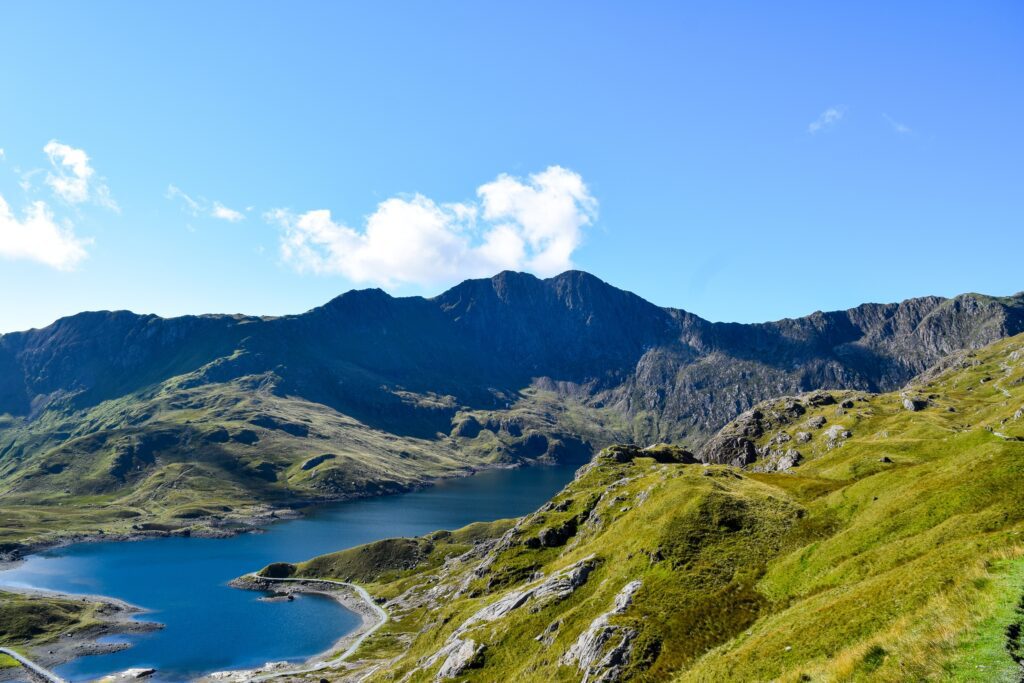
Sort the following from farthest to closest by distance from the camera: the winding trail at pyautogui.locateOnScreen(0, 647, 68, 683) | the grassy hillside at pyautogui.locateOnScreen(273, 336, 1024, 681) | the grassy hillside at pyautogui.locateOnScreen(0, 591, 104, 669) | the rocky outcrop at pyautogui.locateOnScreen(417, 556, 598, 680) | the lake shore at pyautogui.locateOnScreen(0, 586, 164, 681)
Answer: the grassy hillside at pyautogui.locateOnScreen(0, 591, 104, 669) < the lake shore at pyautogui.locateOnScreen(0, 586, 164, 681) < the winding trail at pyautogui.locateOnScreen(0, 647, 68, 683) < the rocky outcrop at pyautogui.locateOnScreen(417, 556, 598, 680) < the grassy hillside at pyautogui.locateOnScreen(273, 336, 1024, 681)

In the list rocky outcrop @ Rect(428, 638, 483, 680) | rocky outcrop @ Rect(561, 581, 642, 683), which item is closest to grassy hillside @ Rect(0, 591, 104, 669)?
rocky outcrop @ Rect(428, 638, 483, 680)

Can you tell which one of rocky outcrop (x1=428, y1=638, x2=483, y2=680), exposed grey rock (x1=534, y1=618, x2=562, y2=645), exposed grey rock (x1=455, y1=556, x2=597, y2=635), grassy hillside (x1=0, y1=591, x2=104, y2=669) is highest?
grassy hillside (x1=0, y1=591, x2=104, y2=669)

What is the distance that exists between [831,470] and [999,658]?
13154 cm

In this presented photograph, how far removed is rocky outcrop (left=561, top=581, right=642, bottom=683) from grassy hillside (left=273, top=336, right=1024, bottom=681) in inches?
7.5

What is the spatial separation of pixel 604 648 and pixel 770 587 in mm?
17664

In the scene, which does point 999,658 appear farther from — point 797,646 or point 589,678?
point 589,678

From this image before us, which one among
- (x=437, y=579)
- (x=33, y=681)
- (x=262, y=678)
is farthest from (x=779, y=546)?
(x=33, y=681)

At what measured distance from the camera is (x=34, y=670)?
149m

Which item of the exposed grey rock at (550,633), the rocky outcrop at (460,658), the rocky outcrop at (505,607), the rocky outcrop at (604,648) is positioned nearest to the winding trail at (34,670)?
the rocky outcrop at (505,607)

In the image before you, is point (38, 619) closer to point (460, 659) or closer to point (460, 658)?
point (460, 658)

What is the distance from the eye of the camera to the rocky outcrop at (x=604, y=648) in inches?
2238

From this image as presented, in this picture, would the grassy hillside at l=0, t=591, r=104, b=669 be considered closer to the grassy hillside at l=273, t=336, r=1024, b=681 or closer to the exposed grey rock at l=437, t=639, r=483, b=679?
the grassy hillside at l=273, t=336, r=1024, b=681

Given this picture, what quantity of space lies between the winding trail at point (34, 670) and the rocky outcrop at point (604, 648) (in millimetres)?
146663

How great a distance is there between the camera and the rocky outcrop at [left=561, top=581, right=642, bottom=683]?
5684cm
